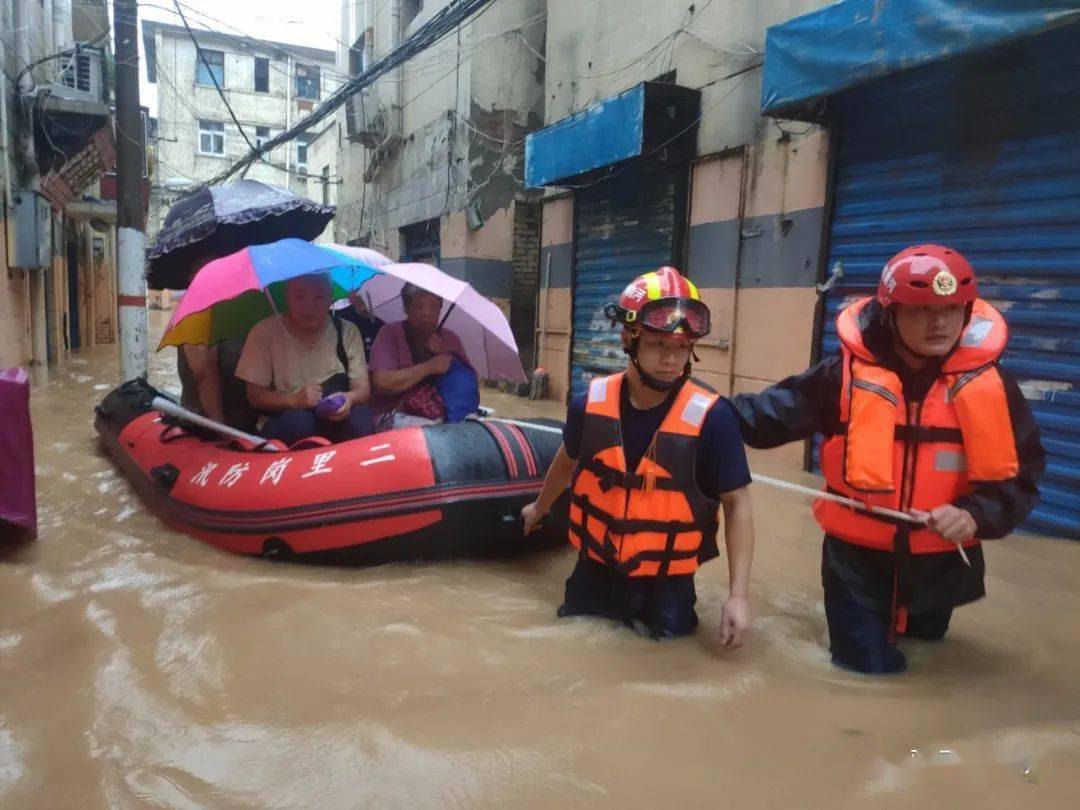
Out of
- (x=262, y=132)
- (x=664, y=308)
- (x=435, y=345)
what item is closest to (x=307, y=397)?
(x=435, y=345)

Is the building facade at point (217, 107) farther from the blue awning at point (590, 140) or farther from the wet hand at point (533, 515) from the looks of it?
the wet hand at point (533, 515)

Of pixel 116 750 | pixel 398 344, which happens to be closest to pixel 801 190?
pixel 398 344

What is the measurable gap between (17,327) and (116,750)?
908 centimetres

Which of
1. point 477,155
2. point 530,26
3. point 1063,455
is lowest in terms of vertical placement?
point 1063,455

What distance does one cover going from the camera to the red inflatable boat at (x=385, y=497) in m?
3.29

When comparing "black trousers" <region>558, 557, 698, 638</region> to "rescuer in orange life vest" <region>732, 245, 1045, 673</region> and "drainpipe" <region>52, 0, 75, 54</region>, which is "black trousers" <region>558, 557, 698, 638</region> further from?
"drainpipe" <region>52, 0, 75, 54</region>

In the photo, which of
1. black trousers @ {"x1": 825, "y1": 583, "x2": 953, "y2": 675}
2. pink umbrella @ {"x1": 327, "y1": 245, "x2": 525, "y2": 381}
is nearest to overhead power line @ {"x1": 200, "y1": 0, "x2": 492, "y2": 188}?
pink umbrella @ {"x1": 327, "y1": 245, "x2": 525, "y2": 381}

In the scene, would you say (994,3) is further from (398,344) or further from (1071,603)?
(398,344)

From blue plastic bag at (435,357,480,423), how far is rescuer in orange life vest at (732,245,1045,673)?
187 centimetres

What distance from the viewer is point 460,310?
13.5 ft

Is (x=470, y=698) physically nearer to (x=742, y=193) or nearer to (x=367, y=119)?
(x=742, y=193)

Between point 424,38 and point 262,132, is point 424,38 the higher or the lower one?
the lower one

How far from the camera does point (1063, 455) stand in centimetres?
433

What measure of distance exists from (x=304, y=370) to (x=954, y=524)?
3.09 meters
